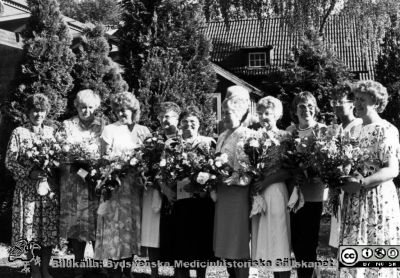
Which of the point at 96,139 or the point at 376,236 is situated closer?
the point at 376,236

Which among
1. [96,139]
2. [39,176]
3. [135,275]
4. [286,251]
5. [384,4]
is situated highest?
[384,4]

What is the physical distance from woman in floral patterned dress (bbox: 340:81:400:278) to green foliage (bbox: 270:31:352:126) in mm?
10924

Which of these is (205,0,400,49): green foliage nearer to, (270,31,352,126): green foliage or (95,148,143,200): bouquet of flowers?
(270,31,352,126): green foliage

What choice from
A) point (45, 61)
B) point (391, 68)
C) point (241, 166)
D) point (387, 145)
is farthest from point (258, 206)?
point (391, 68)

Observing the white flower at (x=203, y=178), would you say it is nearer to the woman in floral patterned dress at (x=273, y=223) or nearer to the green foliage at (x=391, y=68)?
the woman in floral patterned dress at (x=273, y=223)

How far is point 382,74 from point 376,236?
46.4ft

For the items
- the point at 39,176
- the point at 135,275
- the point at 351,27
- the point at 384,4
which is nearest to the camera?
the point at 39,176

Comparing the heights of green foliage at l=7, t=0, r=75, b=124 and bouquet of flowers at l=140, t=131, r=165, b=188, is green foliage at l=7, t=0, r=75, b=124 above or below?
above

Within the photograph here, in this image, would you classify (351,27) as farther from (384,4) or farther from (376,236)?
(376,236)

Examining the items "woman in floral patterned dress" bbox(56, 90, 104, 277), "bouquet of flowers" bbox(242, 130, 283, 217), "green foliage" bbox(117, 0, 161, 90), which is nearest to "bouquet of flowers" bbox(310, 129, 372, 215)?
"bouquet of flowers" bbox(242, 130, 283, 217)

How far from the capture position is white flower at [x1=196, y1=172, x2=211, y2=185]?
4844 mm

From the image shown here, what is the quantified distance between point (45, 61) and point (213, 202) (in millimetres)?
5309

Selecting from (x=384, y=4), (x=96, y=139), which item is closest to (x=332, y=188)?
(x=96, y=139)

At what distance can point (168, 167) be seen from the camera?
5082 mm
